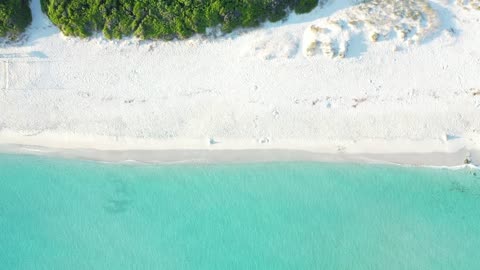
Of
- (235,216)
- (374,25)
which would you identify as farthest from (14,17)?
(374,25)

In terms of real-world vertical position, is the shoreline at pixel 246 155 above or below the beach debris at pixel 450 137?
below

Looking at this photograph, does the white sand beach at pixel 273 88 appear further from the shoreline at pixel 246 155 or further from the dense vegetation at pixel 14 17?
the dense vegetation at pixel 14 17

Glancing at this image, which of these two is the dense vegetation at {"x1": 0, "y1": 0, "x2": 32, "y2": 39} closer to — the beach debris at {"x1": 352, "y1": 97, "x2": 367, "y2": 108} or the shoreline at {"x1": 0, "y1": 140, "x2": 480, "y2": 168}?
the shoreline at {"x1": 0, "y1": 140, "x2": 480, "y2": 168}

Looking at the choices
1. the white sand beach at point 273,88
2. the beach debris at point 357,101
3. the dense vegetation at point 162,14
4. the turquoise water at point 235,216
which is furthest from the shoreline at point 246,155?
the dense vegetation at point 162,14

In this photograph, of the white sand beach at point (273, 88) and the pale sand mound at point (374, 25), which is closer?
the pale sand mound at point (374, 25)

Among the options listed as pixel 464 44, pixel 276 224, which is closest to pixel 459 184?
pixel 464 44

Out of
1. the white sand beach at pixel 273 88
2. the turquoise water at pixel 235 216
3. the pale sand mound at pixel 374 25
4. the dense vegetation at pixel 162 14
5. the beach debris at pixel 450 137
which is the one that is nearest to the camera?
the dense vegetation at pixel 162 14

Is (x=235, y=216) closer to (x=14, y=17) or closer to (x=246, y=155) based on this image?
(x=246, y=155)

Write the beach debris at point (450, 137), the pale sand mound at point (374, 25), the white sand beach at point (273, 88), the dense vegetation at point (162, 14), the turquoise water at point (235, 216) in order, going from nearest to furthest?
the dense vegetation at point (162, 14)
the pale sand mound at point (374, 25)
the white sand beach at point (273, 88)
the beach debris at point (450, 137)
the turquoise water at point (235, 216)

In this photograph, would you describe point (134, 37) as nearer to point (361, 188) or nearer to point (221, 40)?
point (221, 40)
